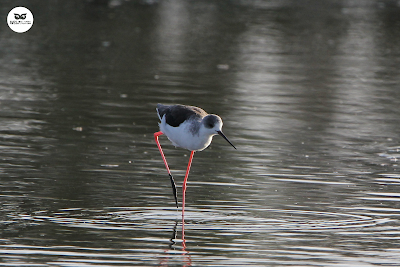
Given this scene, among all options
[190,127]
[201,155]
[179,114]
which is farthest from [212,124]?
[201,155]

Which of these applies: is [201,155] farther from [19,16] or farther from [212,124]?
[19,16]

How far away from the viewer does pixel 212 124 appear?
6910mm

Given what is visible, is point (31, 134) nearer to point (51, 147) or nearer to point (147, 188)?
point (51, 147)

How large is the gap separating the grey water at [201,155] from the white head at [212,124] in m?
0.80

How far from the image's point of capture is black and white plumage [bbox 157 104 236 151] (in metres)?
6.93

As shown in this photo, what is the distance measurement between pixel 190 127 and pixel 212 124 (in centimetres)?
34

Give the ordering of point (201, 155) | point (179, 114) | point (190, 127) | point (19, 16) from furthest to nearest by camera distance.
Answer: point (19, 16), point (201, 155), point (179, 114), point (190, 127)

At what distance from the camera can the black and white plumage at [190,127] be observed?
6.93 meters

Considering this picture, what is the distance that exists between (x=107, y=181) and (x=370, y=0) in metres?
33.5

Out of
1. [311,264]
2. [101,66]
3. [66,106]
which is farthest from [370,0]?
[311,264]

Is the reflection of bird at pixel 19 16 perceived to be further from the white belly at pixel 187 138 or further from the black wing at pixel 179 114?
the white belly at pixel 187 138

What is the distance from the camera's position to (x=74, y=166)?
9.00m

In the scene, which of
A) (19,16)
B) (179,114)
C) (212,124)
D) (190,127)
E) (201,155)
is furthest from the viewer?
(19,16)

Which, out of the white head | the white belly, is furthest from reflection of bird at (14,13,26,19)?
the white head
